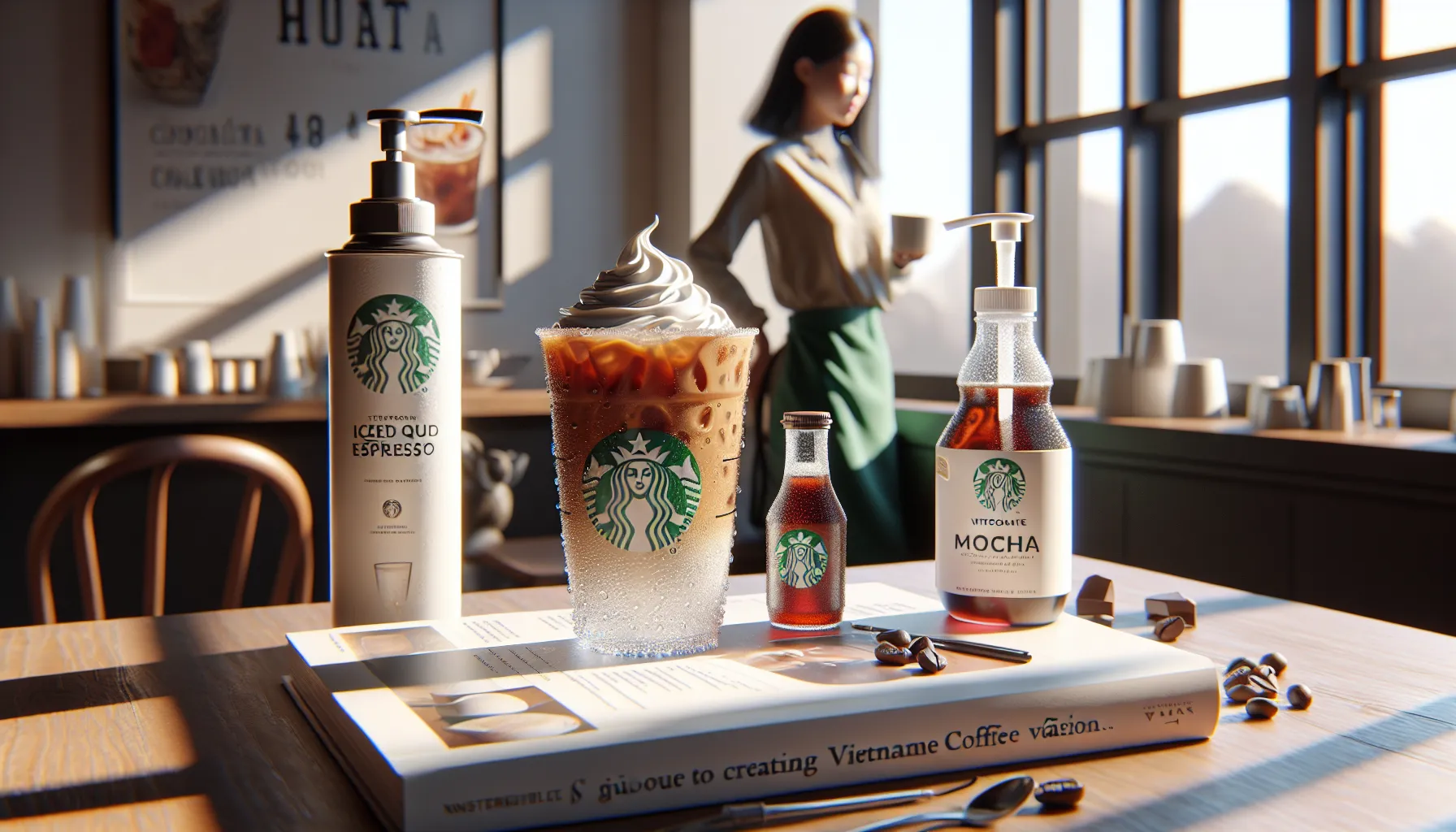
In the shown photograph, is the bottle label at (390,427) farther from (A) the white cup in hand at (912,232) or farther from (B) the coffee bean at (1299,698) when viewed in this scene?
(A) the white cup in hand at (912,232)

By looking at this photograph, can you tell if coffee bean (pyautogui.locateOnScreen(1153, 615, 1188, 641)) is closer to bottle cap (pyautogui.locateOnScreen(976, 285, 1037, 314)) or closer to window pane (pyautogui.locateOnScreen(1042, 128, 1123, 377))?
bottle cap (pyautogui.locateOnScreen(976, 285, 1037, 314))

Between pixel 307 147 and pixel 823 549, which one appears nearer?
pixel 823 549

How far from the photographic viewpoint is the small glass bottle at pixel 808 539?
0.65 meters

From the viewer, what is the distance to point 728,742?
46 cm

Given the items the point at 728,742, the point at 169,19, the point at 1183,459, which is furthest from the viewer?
the point at 169,19

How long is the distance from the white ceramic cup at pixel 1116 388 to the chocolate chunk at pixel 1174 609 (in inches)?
64.0

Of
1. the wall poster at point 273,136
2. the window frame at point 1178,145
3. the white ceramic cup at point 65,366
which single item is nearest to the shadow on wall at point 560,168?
the wall poster at point 273,136

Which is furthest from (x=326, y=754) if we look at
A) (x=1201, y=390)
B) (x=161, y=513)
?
(x=1201, y=390)

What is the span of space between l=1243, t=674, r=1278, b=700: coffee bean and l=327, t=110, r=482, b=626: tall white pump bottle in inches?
17.3

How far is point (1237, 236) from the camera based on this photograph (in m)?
2.49

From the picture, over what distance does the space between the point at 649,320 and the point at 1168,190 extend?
7.67 feet

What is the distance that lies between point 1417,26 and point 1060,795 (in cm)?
215

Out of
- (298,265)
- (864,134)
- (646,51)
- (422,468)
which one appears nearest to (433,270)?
(422,468)

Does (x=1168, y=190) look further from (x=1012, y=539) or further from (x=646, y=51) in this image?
(x=1012, y=539)
